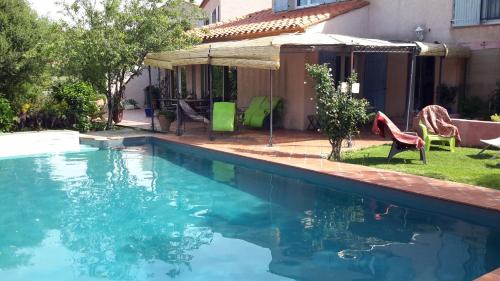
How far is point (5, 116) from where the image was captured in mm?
15930

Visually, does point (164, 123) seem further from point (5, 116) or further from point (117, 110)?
point (5, 116)

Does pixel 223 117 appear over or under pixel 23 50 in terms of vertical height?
under

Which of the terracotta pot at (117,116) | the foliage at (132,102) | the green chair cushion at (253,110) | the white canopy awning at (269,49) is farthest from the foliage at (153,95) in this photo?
the white canopy awning at (269,49)

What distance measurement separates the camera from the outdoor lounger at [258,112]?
16.2m

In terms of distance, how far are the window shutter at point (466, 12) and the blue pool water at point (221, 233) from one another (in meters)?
8.85

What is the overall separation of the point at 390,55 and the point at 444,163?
819 cm

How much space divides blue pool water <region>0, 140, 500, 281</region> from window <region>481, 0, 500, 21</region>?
9018 mm

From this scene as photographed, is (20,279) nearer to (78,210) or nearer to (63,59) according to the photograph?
(78,210)

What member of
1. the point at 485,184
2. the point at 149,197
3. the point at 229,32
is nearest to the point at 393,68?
the point at 229,32

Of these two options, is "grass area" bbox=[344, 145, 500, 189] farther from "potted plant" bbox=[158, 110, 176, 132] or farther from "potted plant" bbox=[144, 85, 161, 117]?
"potted plant" bbox=[144, 85, 161, 117]

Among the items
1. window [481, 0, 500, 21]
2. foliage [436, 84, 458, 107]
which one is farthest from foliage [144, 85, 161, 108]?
window [481, 0, 500, 21]

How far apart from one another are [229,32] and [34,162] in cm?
892

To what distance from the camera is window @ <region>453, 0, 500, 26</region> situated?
14.9 m

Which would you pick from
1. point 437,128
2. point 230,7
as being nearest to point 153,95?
point 230,7
